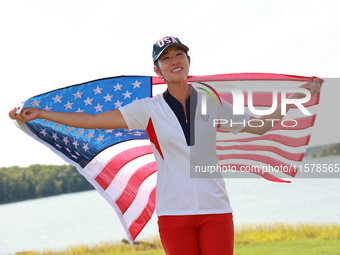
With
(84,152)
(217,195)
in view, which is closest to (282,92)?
(217,195)

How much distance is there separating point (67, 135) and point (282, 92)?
6.03ft

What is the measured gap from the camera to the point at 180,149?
9.36 ft

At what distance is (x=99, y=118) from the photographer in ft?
9.82

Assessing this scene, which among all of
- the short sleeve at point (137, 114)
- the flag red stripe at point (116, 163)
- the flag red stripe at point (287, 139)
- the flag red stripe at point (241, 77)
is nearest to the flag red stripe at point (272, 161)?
the flag red stripe at point (287, 139)

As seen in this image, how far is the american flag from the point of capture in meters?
3.96

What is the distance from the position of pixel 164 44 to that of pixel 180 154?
0.68 meters

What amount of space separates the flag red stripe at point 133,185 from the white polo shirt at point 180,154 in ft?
4.07

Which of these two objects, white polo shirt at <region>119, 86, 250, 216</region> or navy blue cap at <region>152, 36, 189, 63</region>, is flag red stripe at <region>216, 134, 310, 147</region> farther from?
navy blue cap at <region>152, 36, 189, 63</region>

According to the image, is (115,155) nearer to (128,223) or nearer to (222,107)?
(128,223)

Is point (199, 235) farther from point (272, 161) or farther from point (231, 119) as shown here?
point (272, 161)

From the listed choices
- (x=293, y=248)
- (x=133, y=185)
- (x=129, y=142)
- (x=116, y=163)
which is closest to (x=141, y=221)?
(x=133, y=185)

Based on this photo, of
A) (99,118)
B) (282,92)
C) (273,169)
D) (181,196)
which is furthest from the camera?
(273,169)

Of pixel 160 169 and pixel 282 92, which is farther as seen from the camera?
pixel 282 92

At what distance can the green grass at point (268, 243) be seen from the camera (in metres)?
7.08
